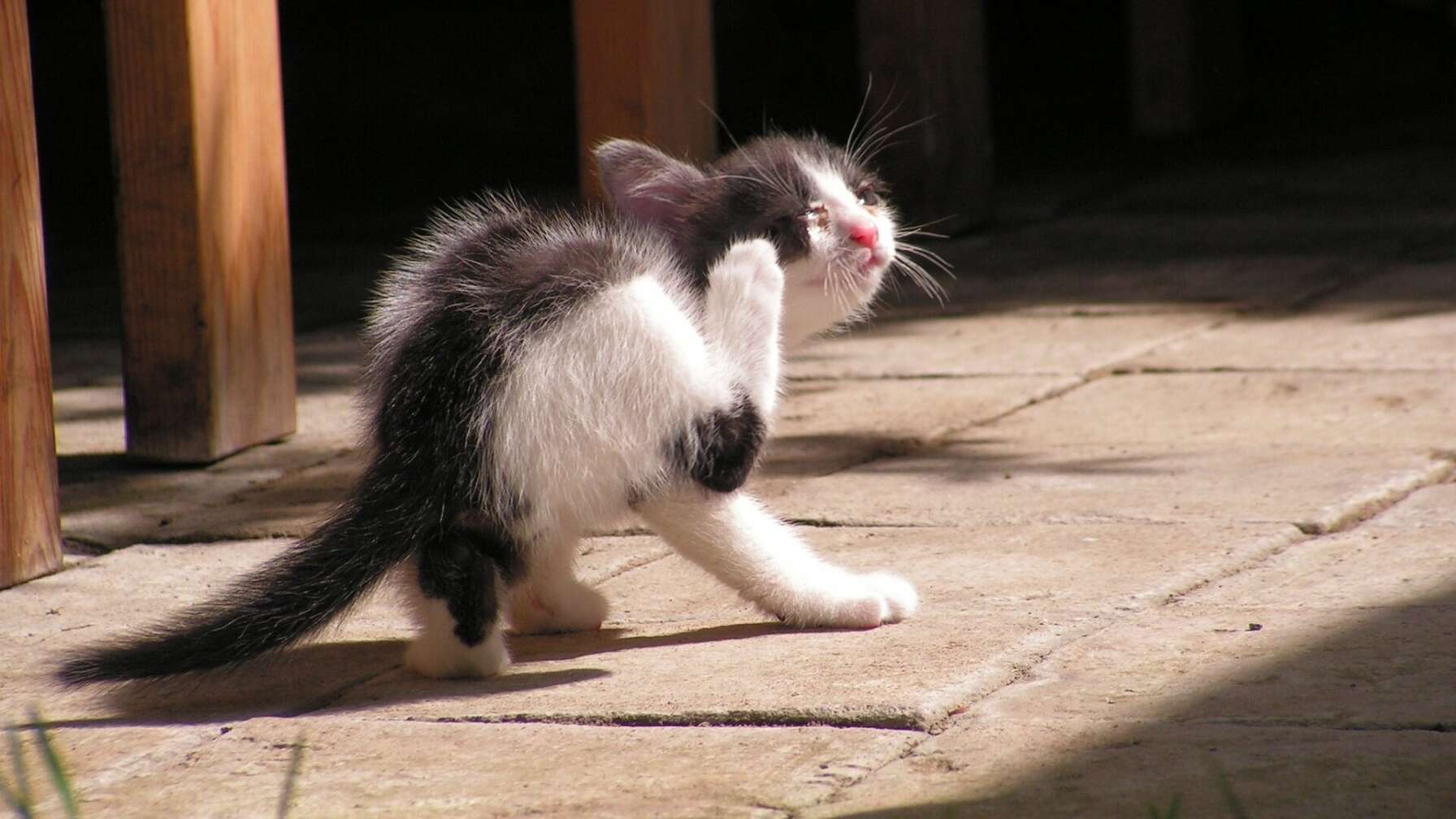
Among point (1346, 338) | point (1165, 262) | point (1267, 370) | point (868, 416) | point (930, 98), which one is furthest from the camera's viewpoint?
point (930, 98)

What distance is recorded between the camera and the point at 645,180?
3289 mm

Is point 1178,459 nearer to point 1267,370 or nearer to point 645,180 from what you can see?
point 1267,370

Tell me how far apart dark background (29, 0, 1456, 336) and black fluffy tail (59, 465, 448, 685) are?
7430 millimetres

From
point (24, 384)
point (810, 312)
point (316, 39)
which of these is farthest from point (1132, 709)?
point (316, 39)

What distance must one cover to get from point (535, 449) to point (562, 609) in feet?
1.55

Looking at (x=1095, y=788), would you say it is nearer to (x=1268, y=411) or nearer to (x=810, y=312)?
(x=810, y=312)

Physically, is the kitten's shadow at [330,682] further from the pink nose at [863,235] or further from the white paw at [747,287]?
the pink nose at [863,235]

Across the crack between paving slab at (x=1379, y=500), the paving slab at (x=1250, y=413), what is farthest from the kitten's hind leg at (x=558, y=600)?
the paving slab at (x=1250, y=413)

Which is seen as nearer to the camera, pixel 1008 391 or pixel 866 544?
pixel 866 544

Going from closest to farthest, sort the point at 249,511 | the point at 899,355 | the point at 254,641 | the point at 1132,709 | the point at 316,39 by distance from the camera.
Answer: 1. the point at 1132,709
2. the point at 254,641
3. the point at 249,511
4. the point at 899,355
5. the point at 316,39

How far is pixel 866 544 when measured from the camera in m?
3.66

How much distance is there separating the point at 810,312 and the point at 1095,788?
1.40 meters

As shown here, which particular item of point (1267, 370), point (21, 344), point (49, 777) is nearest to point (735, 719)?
point (49, 777)

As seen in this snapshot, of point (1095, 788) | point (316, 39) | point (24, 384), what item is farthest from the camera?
point (316, 39)
